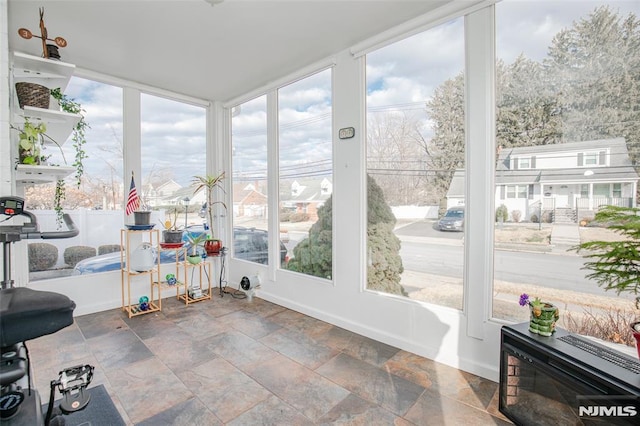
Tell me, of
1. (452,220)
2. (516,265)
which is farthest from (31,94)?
(516,265)

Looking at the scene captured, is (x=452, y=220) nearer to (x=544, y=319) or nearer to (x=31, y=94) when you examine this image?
(x=544, y=319)

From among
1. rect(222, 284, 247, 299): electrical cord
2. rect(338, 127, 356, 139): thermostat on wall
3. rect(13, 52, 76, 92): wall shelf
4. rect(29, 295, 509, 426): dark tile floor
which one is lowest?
rect(29, 295, 509, 426): dark tile floor

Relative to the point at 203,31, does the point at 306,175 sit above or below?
below

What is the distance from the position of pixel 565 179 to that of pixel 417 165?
3.39 ft

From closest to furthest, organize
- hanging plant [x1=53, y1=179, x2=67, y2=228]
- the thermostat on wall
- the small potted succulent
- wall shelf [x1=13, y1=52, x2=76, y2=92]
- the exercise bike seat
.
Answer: the exercise bike seat → the small potted succulent → wall shelf [x1=13, y1=52, x2=76, y2=92] → the thermostat on wall → hanging plant [x1=53, y1=179, x2=67, y2=228]

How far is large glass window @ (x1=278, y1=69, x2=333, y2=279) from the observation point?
3383 millimetres

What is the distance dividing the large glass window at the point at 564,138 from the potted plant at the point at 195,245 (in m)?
3.38

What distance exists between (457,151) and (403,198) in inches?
23.5

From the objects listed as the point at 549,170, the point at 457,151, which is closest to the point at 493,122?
the point at 457,151

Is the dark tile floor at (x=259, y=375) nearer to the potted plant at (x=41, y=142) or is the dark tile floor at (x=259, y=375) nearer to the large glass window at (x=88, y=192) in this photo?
the large glass window at (x=88, y=192)

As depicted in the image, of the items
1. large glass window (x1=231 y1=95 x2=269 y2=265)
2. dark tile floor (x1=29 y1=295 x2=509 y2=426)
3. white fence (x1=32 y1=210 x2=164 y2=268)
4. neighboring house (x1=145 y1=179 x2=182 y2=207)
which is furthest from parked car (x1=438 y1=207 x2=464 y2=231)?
white fence (x1=32 y1=210 x2=164 y2=268)

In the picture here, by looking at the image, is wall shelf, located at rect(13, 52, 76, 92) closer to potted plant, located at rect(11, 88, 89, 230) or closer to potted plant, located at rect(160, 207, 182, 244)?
potted plant, located at rect(11, 88, 89, 230)

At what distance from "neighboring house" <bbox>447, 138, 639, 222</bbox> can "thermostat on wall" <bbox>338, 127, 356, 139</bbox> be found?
4.26 ft

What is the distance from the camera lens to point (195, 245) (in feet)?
13.6
